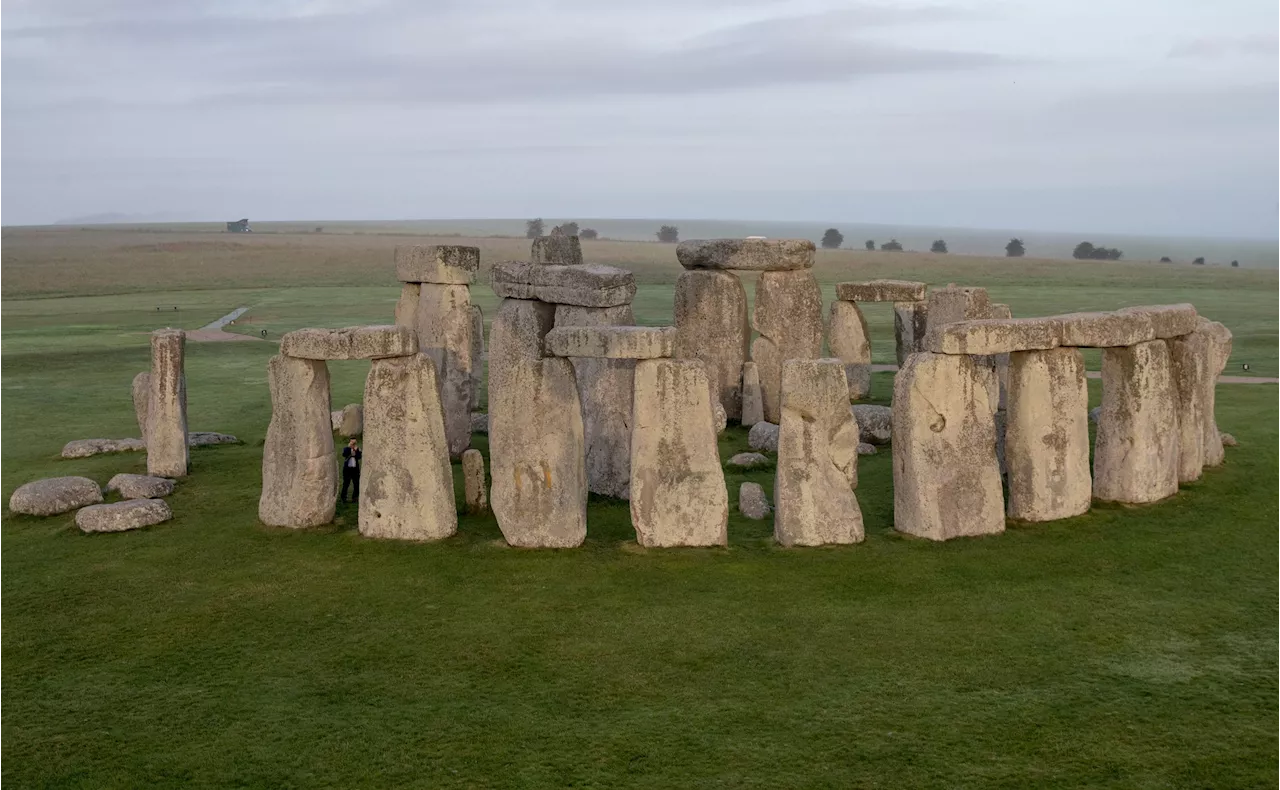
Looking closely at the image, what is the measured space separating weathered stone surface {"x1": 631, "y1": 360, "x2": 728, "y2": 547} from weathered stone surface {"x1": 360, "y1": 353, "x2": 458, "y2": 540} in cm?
213

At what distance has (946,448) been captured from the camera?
42.3ft

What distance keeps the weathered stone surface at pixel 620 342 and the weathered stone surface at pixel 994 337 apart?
286 centimetres

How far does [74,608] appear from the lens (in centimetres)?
1147

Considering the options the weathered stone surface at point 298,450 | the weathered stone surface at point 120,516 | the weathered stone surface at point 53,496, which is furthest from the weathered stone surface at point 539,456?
the weathered stone surface at point 53,496

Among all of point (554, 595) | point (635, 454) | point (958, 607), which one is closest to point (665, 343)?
point (635, 454)

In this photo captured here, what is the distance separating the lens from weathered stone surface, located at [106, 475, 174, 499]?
15.4 meters

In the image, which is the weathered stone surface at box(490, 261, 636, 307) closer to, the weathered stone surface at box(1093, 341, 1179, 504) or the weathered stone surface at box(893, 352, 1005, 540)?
the weathered stone surface at box(893, 352, 1005, 540)

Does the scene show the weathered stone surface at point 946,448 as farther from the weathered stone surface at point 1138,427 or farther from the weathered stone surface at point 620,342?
the weathered stone surface at point 620,342

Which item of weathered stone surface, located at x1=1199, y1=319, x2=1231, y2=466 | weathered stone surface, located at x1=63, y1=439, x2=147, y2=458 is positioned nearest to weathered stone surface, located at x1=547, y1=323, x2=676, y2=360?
weathered stone surface, located at x1=1199, y1=319, x2=1231, y2=466

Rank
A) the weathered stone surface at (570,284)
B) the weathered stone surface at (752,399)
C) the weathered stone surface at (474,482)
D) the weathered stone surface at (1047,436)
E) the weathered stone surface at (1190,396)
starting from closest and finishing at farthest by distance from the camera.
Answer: the weathered stone surface at (1047,436) < the weathered stone surface at (474,482) < the weathered stone surface at (1190,396) < the weathered stone surface at (570,284) < the weathered stone surface at (752,399)

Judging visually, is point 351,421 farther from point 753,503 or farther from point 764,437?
point 753,503

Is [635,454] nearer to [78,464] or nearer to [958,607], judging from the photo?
[958,607]

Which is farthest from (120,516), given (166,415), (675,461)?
(675,461)

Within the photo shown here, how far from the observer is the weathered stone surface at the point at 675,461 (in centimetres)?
1260
